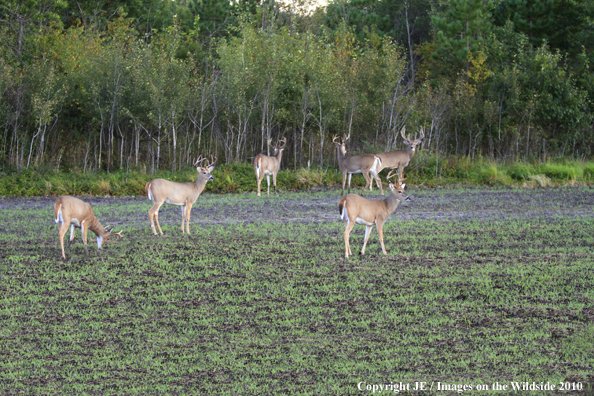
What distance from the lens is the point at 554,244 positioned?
11.1m

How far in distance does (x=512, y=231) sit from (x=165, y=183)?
6449 millimetres

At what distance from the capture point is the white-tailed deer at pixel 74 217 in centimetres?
960

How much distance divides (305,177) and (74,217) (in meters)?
12.5

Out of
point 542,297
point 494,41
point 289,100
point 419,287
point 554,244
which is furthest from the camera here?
point 494,41

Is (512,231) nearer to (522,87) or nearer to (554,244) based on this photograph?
(554,244)

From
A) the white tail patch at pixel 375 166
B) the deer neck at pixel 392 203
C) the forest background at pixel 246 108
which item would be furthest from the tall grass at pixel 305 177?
the deer neck at pixel 392 203

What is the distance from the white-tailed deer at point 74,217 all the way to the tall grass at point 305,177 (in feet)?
32.3

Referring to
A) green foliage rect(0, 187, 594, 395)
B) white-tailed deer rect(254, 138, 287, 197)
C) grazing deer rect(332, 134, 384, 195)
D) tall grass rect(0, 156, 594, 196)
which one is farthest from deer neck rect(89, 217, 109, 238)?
grazing deer rect(332, 134, 384, 195)

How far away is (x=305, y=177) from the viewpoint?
21.8 m

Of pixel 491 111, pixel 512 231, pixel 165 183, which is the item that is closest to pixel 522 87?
pixel 491 111

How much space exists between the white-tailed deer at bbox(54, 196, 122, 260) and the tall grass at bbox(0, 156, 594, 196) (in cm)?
984

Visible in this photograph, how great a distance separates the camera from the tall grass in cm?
2009

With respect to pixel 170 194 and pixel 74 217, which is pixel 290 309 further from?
pixel 170 194

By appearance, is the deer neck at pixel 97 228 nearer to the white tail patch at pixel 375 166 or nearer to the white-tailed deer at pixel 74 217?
the white-tailed deer at pixel 74 217
